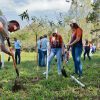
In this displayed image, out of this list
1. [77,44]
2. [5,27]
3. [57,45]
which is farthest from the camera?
[57,45]

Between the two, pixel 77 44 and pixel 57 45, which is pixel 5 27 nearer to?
pixel 77 44

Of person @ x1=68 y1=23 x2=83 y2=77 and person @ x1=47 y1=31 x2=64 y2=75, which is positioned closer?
person @ x1=68 y1=23 x2=83 y2=77

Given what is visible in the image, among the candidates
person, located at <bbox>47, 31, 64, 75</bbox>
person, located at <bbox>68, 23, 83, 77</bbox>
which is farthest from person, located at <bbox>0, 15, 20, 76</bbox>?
person, located at <bbox>47, 31, 64, 75</bbox>

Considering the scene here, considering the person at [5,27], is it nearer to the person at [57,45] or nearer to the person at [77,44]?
the person at [77,44]

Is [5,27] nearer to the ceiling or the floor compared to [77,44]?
nearer to the ceiling

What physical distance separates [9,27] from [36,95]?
1.93 m

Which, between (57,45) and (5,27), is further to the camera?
(57,45)

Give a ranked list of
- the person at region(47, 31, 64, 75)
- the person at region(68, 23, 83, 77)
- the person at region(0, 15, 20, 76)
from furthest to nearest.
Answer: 1. the person at region(47, 31, 64, 75)
2. the person at region(68, 23, 83, 77)
3. the person at region(0, 15, 20, 76)

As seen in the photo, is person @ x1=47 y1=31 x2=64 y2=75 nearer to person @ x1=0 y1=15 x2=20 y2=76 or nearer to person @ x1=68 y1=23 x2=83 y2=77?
person @ x1=68 y1=23 x2=83 y2=77

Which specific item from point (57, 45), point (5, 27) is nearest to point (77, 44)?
point (57, 45)

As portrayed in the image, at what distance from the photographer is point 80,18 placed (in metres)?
69.9

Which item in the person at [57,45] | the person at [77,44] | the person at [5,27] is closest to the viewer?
the person at [5,27]

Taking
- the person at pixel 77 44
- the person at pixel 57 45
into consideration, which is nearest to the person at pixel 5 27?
the person at pixel 77 44

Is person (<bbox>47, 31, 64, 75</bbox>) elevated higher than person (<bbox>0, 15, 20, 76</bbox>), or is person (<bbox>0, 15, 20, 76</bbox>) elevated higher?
person (<bbox>0, 15, 20, 76</bbox>)
